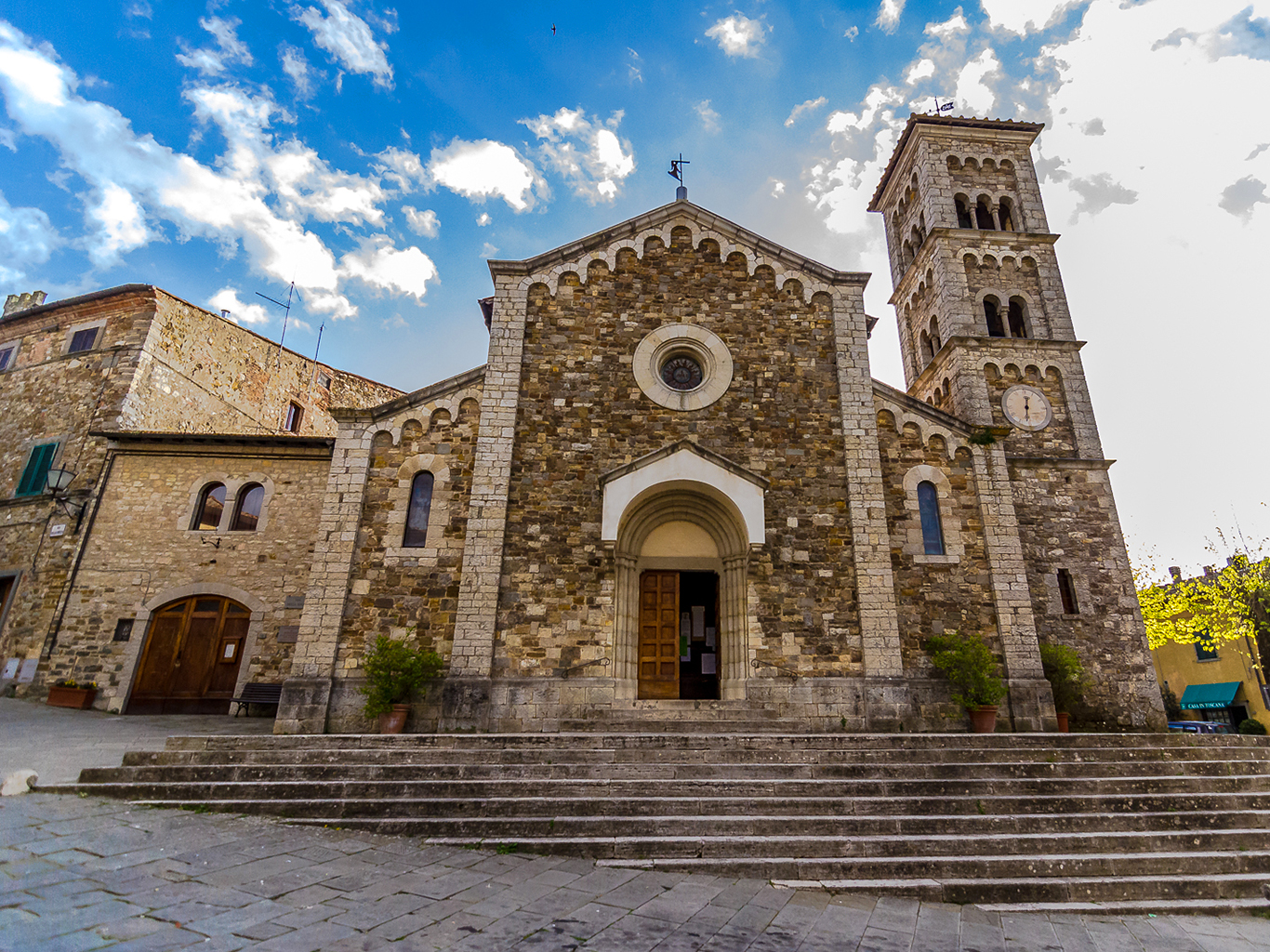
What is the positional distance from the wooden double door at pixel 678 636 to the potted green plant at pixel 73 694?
12071 mm

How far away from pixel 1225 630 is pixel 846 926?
25135 millimetres

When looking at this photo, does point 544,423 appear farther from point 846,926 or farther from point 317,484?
point 846,926

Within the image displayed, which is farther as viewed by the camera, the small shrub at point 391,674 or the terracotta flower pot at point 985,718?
the terracotta flower pot at point 985,718

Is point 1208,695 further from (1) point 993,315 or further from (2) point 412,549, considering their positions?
(2) point 412,549

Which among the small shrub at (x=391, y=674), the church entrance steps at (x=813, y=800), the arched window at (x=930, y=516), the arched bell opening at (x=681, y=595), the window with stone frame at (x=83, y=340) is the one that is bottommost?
the church entrance steps at (x=813, y=800)

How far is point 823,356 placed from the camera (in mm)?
13430

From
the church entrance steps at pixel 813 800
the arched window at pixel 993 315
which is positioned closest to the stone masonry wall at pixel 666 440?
the church entrance steps at pixel 813 800

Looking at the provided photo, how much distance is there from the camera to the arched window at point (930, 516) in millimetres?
12414

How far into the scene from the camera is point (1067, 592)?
45.1ft

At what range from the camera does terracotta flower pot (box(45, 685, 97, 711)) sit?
13625 mm

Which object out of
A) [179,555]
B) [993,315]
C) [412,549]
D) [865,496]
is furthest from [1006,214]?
[179,555]

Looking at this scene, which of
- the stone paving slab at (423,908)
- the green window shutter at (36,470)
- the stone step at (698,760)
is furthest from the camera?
the green window shutter at (36,470)

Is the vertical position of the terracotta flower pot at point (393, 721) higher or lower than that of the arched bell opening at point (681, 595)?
lower

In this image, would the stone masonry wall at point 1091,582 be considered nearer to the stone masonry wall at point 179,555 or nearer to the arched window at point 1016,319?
the arched window at point 1016,319
